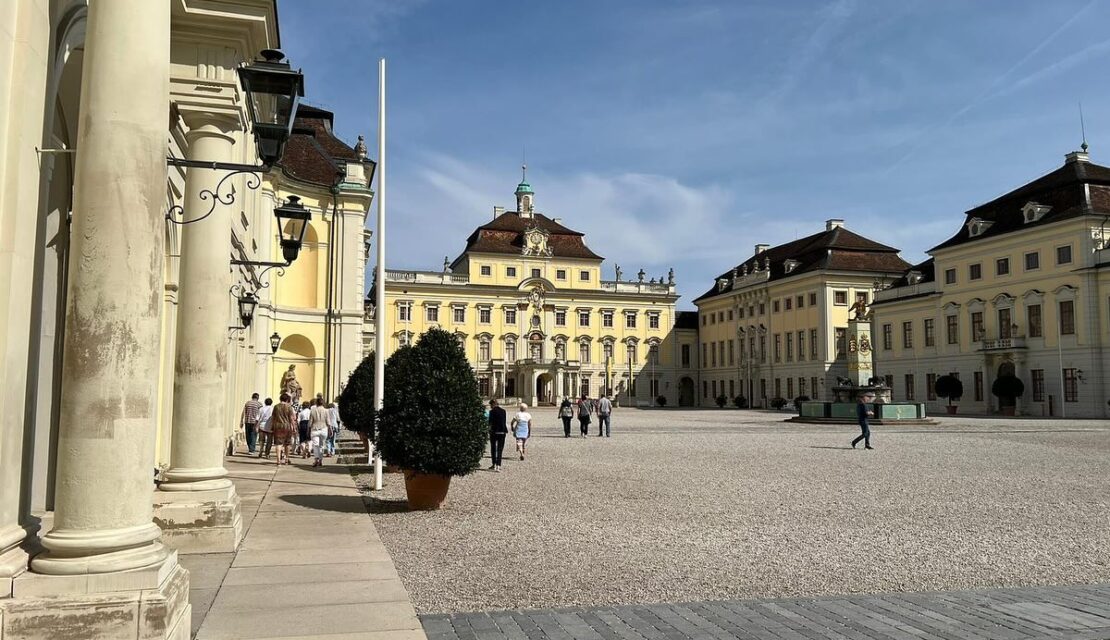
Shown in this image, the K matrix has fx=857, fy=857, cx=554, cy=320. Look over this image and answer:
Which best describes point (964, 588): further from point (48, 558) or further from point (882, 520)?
point (48, 558)

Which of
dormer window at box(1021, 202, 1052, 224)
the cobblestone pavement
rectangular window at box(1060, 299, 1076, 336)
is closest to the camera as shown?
the cobblestone pavement

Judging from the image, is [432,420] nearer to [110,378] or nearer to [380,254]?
[380,254]

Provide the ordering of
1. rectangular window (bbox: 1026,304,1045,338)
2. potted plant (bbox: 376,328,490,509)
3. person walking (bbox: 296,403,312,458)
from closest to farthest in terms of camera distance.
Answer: potted plant (bbox: 376,328,490,509) → person walking (bbox: 296,403,312,458) → rectangular window (bbox: 1026,304,1045,338)

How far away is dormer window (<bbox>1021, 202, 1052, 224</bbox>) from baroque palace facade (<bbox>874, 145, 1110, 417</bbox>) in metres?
0.06

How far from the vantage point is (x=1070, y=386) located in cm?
4672

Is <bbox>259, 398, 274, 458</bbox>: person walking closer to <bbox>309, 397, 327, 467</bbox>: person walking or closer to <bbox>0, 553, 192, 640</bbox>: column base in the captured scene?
<bbox>309, 397, 327, 467</bbox>: person walking

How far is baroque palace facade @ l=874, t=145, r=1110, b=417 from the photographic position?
151 feet

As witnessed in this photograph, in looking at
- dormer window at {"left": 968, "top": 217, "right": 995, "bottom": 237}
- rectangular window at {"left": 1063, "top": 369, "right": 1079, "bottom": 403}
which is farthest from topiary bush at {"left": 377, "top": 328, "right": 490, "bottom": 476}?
dormer window at {"left": 968, "top": 217, "right": 995, "bottom": 237}

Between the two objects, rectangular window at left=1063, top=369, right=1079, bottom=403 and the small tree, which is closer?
rectangular window at left=1063, top=369, right=1079, bottom=403

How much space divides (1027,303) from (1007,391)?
18.5 ft

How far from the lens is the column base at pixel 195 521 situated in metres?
7.96

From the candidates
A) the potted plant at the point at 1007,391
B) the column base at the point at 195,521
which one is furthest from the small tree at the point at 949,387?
the column base at the point at 195,521

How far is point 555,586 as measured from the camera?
6953 millimetres

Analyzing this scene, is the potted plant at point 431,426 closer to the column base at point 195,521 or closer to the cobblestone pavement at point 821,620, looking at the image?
the column base at point 195,521
